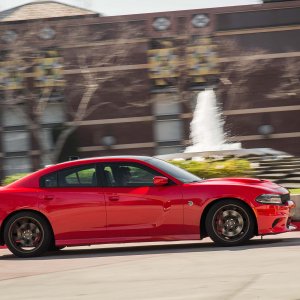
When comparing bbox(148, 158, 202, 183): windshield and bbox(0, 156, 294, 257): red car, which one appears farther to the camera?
bbox(148, 158, 202, 183): windshield

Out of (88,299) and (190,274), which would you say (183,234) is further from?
(88,299)

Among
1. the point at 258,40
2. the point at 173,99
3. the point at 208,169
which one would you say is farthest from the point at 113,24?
the point at 208,169

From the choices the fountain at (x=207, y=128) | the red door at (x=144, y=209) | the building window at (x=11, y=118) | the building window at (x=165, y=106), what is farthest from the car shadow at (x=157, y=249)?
the building window at (x=165, y=106)

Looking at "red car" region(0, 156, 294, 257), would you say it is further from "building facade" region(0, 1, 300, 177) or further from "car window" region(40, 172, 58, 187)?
"building facade" region(0, 1, 300, 177)

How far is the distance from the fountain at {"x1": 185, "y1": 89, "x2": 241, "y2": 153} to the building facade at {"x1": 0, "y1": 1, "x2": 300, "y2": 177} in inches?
25.2

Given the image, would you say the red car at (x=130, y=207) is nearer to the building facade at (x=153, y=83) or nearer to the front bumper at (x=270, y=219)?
the front bumper at (x=270, y=219)

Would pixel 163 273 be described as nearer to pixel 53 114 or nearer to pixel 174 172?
pixel 174 172

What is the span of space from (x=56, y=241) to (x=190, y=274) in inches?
127

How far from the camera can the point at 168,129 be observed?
52219 mm

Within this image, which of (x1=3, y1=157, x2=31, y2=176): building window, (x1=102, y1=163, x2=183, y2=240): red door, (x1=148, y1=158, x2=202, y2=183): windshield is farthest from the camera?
(x1=3, y1=157, x2=31, y2=176): building window

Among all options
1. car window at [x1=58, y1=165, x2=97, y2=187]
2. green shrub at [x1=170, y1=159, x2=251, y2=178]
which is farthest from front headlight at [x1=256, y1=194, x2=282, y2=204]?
green shrub at [x1=170, y1=159, x2=251, y2=178]

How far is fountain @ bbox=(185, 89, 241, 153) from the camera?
35759mm

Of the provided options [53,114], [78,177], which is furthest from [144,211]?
[53,114]

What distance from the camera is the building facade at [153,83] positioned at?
4891 centimetres
